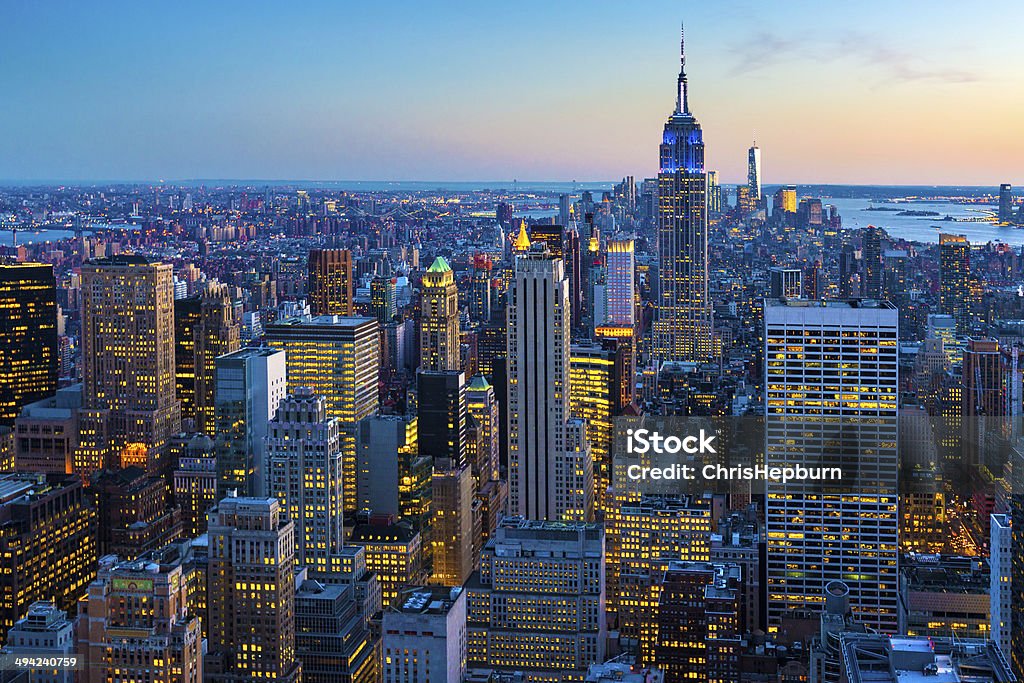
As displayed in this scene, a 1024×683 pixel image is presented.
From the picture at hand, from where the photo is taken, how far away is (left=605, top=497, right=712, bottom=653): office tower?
56.9 feet

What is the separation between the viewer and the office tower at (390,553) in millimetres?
17844

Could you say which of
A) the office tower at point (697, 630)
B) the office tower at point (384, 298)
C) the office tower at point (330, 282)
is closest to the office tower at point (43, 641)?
the office tower at point (697, 630)

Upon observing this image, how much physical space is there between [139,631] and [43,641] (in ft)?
4.59

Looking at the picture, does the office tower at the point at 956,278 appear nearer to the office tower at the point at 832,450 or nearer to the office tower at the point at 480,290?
the office tower at the point at 832,450

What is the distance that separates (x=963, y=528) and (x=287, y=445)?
8.19 m

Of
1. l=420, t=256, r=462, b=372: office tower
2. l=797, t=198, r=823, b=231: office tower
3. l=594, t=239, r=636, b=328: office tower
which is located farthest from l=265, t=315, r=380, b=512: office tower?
l=594, t=239, r=636, b=328: office tower

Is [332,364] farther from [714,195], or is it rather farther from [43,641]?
[714,195]

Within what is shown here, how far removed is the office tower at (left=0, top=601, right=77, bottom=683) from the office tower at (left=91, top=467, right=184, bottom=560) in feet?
15.2

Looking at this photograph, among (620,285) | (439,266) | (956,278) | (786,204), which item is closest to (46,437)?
(439,266)

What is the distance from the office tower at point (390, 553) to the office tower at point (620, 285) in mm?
13075

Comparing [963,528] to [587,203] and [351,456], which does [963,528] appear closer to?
[351,456]

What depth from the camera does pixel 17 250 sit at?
841 inches

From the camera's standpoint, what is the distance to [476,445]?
888 inches

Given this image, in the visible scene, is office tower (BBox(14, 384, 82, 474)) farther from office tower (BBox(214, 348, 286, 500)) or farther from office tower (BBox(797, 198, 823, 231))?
office tower (BBox(797, 198, 823, 231))
